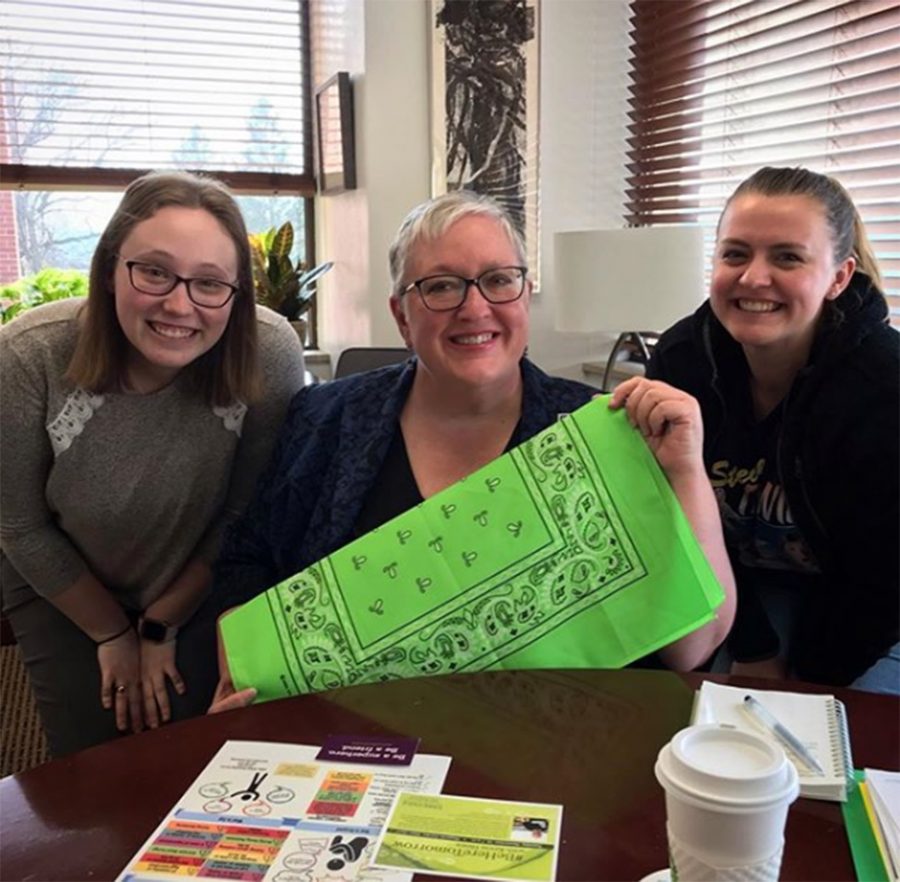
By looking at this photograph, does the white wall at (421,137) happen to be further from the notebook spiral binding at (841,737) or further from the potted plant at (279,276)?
the notebook spiral binding at (841,737)

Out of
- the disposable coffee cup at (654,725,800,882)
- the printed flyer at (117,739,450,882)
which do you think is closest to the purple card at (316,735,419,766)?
the printed flyer at (117,739,450,882)

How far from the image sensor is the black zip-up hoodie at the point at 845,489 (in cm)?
132

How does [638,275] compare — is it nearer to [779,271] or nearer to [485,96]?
[779,271]

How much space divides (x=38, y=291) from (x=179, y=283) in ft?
6.41

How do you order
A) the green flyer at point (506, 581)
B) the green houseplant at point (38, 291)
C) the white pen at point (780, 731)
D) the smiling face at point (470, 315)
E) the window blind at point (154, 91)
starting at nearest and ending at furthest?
1. the white pen at point (780, 731)
2. the green flyer at point (506, 581)
3. the smiling face at point (470, 315)
4. the green houseplant at point (38, 291)
5. the window blind at point (154, 91)

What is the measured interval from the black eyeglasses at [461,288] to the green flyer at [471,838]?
0.72 meters

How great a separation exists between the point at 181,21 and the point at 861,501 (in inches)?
119

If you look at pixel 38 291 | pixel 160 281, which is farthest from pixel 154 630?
pixel 38 291

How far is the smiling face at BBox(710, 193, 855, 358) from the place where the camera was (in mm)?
1508

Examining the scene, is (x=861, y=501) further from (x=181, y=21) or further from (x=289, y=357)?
(x=181, y=21)

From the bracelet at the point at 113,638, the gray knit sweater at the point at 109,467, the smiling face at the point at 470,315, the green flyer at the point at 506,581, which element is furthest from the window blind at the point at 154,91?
the green flyer at the point at 506,581

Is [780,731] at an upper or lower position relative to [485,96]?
lower

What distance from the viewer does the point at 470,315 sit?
4.10 feet

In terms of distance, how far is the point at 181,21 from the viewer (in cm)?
328
